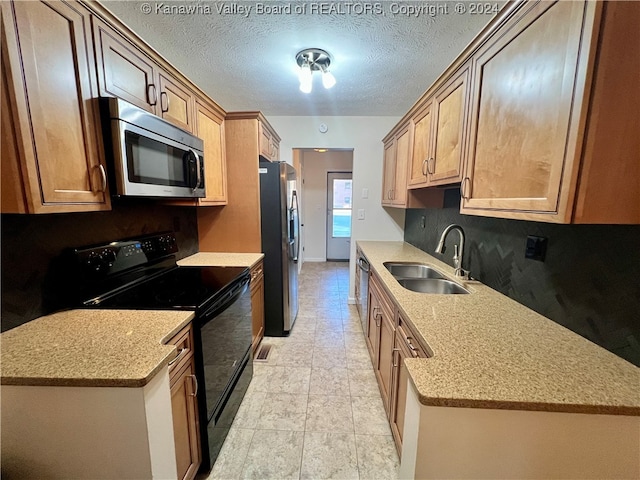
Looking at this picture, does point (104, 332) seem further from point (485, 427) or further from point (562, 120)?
point (562, 120)

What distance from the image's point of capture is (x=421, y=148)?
2086mm

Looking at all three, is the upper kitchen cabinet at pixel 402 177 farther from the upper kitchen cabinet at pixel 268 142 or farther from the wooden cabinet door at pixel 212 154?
the wooden cabinet door at pixel 212 154

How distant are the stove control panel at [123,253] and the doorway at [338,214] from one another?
428cm

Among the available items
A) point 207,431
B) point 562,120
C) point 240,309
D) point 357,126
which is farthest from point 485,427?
point 357,126

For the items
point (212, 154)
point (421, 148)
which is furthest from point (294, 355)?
point (421, 148)

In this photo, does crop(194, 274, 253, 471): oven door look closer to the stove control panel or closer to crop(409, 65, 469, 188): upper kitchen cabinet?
the stove control panel

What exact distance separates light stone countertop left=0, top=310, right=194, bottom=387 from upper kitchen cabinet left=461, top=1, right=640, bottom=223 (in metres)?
1.41

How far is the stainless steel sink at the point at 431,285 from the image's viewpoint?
72.7 inches

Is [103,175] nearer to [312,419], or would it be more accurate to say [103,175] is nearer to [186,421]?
[186,421]

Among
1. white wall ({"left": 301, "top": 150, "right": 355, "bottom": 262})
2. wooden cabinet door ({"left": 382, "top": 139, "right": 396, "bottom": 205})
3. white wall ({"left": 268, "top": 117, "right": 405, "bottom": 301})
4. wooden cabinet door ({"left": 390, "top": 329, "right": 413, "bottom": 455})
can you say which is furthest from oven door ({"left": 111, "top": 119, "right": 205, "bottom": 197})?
white wall ({"left": 301, "top": 150, "right": 355, "bottom": 262})

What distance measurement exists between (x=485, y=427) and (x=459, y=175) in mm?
1210

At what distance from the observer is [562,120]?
2.65 feet

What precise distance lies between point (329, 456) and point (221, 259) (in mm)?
1618

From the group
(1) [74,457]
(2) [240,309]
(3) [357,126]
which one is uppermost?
(3) [357,126]
